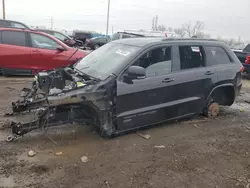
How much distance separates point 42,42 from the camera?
9.43 metres

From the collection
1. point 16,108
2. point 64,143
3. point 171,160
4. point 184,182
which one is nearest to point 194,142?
point 171,160

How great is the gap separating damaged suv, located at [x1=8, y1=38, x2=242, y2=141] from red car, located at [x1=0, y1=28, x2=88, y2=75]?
423 centimetres

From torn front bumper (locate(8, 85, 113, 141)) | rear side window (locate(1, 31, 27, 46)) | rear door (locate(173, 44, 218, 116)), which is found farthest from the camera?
rear side window (locate(1, 31, 27, 46))

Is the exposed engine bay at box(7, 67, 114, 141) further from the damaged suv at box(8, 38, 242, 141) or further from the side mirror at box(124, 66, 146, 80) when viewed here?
the side mirror at box(124, 66, 146, 80)

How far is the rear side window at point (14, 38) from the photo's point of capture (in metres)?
9.11

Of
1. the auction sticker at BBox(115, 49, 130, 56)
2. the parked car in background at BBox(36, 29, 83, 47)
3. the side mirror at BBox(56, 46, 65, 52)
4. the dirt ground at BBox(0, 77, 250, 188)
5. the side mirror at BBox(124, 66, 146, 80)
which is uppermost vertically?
the auction sticker at BBox(115, 49, 130, 56)

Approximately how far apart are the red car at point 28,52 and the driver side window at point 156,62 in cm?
471

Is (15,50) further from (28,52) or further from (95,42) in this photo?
(95,42)

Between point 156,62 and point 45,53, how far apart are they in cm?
552

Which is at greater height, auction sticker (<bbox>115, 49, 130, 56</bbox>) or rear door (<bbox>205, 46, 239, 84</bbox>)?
auction sticker (<bbox>115, 49, 130, 56</bbox>)

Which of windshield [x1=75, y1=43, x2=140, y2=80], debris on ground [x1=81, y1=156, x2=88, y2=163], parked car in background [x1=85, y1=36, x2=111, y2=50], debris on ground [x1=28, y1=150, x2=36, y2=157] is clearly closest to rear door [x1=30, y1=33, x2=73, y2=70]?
windshield [x1=75, y1=43, x2=140, y2=80]

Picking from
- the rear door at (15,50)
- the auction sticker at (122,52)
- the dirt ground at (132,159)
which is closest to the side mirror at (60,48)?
the rear door at (15,50)

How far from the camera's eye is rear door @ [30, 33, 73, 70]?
9242 millimetres

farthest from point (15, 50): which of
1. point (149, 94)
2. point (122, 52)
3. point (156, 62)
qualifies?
point (149, 94)
